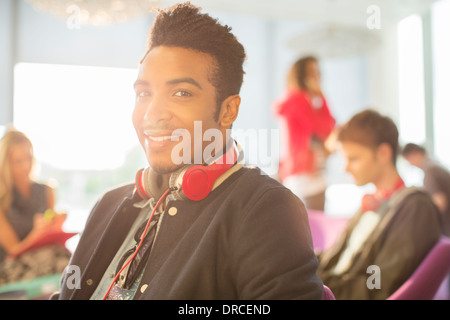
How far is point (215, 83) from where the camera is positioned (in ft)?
2.19

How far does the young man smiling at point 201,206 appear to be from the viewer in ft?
2.03

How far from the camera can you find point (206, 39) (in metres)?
0.67

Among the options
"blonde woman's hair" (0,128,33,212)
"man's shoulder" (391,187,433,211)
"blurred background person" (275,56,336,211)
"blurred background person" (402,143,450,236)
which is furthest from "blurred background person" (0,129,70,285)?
"blurred background person" (402,143,450,236)

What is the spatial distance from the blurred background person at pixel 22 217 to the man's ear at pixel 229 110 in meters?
1.28

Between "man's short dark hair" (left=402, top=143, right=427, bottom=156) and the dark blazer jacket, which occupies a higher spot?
"man's short dark hair" (left=402, top=143, right=427, bottom=156)

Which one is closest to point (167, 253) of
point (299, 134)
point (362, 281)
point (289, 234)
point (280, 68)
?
point (289, 234)

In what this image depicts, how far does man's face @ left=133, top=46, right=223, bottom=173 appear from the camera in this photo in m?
0.65

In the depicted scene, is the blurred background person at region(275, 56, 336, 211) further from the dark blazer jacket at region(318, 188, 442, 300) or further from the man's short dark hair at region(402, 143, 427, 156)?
the man's short dark hair at region(402, 143, 427, 156)

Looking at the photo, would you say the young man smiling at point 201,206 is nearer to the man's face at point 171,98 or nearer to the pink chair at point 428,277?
the man's face at point 171,98

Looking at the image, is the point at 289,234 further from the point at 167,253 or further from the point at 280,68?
the point at 280,68

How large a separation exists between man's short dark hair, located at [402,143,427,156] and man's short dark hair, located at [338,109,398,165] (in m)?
2.37

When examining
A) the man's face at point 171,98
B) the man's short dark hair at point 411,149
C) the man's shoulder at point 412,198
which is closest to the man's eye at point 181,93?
the man's face at point 171,98

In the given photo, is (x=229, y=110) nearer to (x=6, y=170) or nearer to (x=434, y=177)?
(x=6, y=170)

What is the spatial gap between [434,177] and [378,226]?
91.7 inches
